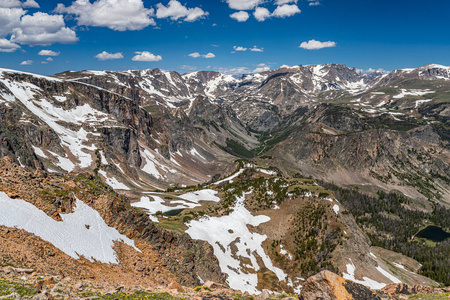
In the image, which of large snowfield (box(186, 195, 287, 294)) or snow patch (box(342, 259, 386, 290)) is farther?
snow patch (box(342, 259, 386, 290))

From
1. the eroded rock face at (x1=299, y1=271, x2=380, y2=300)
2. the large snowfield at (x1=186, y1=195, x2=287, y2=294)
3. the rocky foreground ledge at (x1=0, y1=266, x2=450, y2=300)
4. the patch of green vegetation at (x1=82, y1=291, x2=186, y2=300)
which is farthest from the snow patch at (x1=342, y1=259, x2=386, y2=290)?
the patch of green vegetation at (x1=82, y1=291, x2=186, y2=300)

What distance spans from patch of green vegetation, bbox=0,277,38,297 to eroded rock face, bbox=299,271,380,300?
63.7ft

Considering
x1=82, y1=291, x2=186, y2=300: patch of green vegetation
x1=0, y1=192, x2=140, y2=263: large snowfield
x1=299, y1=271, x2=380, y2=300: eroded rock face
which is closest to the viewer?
x1=299, y1=271, x2=380, y2=300: eroded rock face

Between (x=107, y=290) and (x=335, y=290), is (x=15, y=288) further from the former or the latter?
(x=335, y=290)

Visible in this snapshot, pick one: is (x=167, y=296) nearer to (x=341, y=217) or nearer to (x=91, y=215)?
(x=91, y=215)

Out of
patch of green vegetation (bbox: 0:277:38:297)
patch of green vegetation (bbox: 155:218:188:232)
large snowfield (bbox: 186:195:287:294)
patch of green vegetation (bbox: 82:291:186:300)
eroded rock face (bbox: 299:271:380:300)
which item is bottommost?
large snowfield (bbox: 186:195:287:294)

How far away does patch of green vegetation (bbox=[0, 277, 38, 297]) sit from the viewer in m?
18.1

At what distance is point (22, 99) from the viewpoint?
19300 cm

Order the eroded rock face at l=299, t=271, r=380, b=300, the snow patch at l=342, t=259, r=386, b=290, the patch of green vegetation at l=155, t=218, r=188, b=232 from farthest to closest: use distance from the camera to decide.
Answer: the snow patch at l=342, t=259, r=386, b=290 < the patch of green vegetation at l=155, t=218, r=188, b=232 < the eroded rock face at l=299, t=271, r=380, b=300

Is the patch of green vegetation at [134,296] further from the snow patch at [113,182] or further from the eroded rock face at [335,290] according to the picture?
the snow patch at [113,182]

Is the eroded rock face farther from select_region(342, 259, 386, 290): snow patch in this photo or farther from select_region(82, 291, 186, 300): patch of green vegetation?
select_region(342, 259, 386, 290): snow patch

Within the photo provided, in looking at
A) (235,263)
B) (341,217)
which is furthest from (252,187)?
(235,263)

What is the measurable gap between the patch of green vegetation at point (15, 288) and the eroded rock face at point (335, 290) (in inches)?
764

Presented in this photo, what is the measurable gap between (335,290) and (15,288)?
71.7 ft
